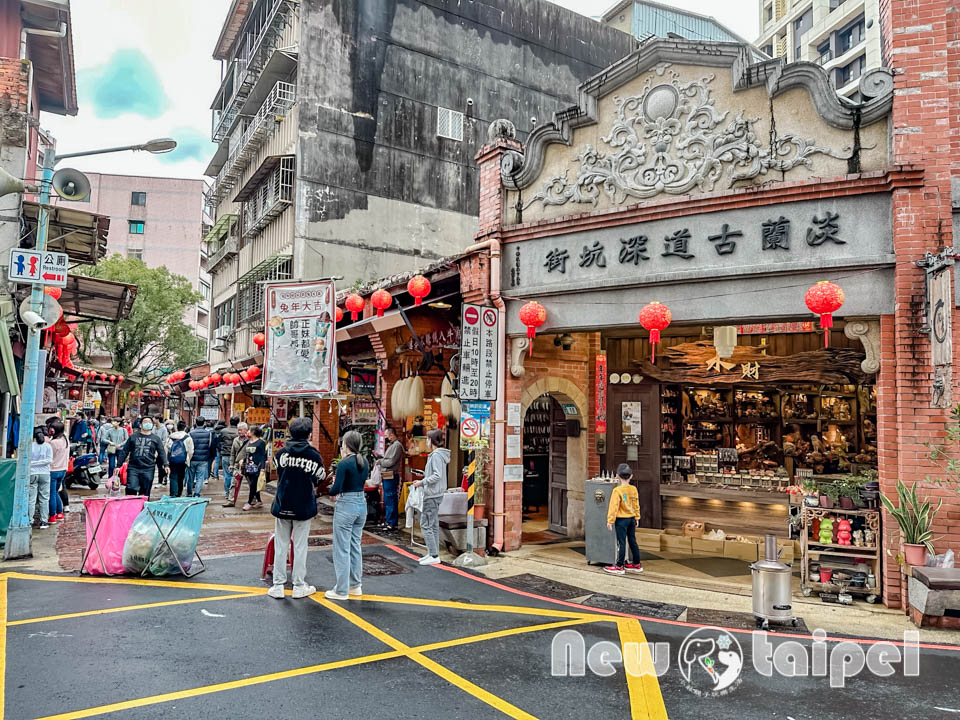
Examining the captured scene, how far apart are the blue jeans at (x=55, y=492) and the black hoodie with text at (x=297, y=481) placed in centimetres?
749

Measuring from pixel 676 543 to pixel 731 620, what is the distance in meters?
4.08

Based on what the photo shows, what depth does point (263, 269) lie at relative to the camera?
2327 cm

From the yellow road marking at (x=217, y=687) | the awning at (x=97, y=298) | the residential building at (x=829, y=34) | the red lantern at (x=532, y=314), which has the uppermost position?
the residential building at (x=829, y=34)

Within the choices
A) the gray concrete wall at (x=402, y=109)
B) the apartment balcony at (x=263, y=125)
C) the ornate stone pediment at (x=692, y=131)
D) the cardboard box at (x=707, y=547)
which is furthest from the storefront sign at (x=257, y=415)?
the cardboard box at (x=707, y=547)

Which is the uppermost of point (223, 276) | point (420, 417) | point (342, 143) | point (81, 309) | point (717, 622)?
point (342, 143)

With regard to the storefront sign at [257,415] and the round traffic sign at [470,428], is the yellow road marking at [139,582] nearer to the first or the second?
the round traffic sign at [470,428]

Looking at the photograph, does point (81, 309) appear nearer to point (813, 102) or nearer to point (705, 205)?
point (705, 205)

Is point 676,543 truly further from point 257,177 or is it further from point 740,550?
point 257,177

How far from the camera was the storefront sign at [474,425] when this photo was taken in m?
10.6

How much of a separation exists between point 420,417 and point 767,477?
7.12m

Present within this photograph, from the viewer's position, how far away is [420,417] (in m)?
14.7

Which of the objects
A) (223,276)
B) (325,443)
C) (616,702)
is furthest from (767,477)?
(223,276)

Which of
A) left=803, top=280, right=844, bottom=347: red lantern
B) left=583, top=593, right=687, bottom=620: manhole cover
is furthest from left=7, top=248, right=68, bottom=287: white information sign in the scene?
left=803, top=280, right=844, bottom=347: red lantern

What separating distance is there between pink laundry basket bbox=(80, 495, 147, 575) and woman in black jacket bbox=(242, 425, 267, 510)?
583 cm
